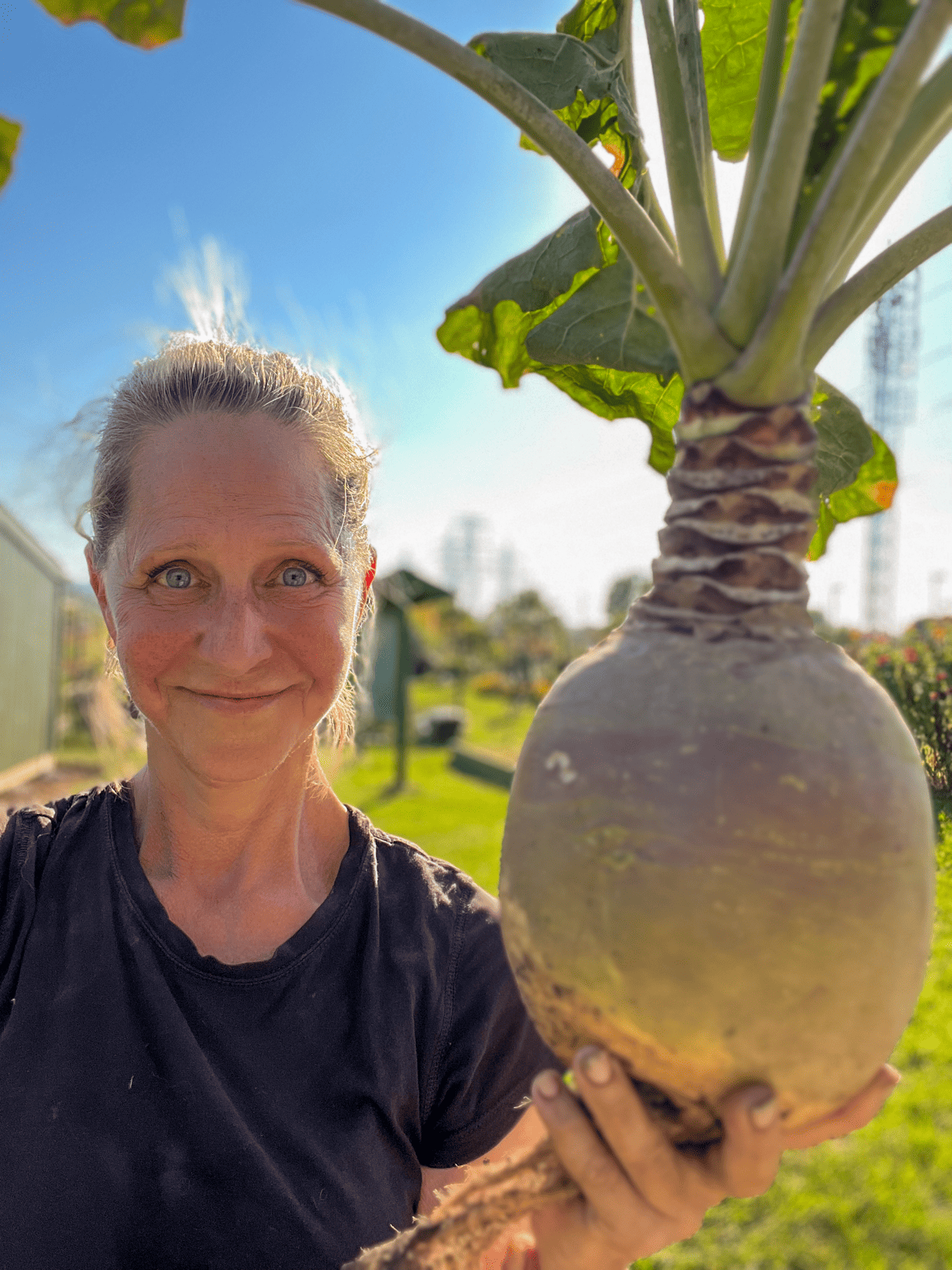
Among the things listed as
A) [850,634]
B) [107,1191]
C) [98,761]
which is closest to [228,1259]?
[107,1191]

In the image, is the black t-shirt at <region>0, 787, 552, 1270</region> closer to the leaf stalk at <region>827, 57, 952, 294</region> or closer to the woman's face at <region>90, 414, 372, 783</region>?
the woman's face at <region>90, 414, 372, 783</region>

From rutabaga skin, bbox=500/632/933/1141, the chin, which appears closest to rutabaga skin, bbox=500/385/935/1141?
rutabaga skin, bbox=500/632/933/1141

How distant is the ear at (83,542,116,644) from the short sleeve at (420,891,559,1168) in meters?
0.91

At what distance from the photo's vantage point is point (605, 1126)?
774mm

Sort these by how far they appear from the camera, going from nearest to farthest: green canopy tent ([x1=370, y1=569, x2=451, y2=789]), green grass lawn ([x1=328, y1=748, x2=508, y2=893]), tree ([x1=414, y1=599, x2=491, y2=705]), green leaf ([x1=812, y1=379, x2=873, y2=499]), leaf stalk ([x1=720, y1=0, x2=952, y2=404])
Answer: leaf stalk ([x1=720, y1=0, x2=952, y2=404]), green leaf ([x1=812, y1=379, x2=873, y2=499]), green grass lawn ([x1=328, y1=748, x2=508, y2=893]), green canopy tent ([x1=370, y1=569, x2=451, y2=789]), tree ([x1=414, y1=599, x2=491, y2=705])

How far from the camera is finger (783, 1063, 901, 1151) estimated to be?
0.81 metres

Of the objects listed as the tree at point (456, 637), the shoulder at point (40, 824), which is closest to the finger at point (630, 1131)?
the shoulder at point (40, 824)

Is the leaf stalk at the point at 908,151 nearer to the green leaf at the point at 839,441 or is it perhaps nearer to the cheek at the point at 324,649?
the green leaf at the point at 839,441

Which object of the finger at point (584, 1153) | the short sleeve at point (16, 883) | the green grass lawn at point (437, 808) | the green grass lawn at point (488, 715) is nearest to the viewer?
the finger at point (584, 1153)

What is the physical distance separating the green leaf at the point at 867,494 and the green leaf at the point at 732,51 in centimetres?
58

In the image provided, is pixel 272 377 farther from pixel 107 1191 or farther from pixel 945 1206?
pixel 945 1206

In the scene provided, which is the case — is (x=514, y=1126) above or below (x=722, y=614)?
below

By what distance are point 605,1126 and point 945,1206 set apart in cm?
231

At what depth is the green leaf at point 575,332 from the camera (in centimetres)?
105
